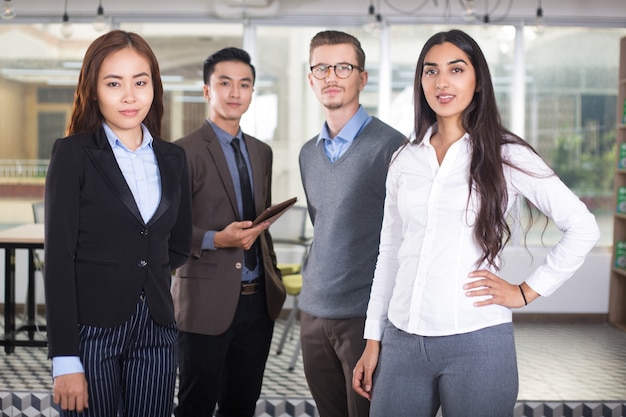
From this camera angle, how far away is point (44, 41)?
6559mm

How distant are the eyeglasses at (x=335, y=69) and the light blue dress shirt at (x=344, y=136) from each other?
0.13m

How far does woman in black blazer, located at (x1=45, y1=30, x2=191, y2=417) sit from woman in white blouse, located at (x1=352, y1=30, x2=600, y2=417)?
555 mm

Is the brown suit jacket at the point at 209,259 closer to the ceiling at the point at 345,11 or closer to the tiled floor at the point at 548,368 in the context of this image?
the tiled floor at the point at 548,368

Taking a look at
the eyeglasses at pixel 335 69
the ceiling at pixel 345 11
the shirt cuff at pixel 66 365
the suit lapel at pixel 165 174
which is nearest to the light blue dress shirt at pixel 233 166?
the eyeglasses at pixel 335 69

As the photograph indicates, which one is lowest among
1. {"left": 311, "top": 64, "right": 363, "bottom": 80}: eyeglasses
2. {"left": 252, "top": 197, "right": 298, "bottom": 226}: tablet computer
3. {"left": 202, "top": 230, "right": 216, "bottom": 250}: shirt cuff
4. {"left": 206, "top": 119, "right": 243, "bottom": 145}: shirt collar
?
{"left": 202, "top": 230, "right": 216, "bottom": 250}: shirt cuff

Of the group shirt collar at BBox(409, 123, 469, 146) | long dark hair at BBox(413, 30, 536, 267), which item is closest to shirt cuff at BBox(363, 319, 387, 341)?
long dark hair at BBox(413, 30, 536, 267)

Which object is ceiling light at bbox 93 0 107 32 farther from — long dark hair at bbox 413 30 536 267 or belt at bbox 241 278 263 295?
long dark hair at bbox 413 30 536 267

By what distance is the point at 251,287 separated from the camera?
272cm

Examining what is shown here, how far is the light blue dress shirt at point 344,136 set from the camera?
7.91 ft

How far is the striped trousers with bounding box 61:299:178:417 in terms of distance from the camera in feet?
5.84

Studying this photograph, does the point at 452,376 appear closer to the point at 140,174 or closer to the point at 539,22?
the point at 140,174

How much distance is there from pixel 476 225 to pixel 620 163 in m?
4.77

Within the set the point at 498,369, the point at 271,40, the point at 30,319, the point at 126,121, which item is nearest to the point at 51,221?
the point at 126,121

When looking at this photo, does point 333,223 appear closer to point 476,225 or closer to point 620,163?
point 476,225
